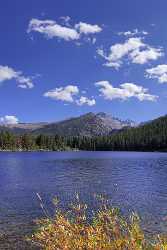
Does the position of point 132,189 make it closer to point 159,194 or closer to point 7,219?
point 159,194

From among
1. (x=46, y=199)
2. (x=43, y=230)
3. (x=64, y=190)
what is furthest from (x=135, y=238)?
(x=64, y=190)

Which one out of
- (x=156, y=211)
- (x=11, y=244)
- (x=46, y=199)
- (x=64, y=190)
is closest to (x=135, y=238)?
(x=11, y=244)

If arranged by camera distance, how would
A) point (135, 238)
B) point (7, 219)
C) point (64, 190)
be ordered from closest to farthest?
point (135, 238) → point (7, 219) → point (64, 190)

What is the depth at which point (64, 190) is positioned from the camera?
5709 cm

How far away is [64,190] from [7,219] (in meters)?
23.7

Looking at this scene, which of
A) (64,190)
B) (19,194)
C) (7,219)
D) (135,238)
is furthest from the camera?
(64,190)

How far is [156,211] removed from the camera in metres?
38.2

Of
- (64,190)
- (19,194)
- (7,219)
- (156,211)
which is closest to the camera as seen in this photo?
(7,219)

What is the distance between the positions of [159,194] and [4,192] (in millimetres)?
21613

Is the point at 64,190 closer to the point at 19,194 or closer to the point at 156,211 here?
the point at 19,194

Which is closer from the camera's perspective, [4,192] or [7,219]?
[7,219]

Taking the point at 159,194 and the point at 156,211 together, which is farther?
the point at 159,194

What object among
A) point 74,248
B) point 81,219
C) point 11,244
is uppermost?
point 81,219

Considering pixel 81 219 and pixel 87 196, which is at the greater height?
pixel 81 219
